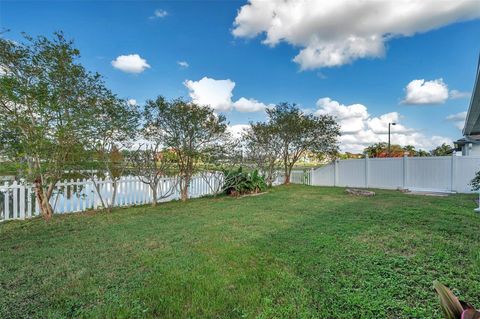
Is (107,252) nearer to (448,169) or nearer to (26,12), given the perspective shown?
(26,12)

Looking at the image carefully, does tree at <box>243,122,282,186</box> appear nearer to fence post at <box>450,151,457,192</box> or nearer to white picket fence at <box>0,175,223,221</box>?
white picket fence at <box>0,175,223,221</box>

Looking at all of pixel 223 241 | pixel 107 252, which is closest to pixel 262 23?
pixel 223 241

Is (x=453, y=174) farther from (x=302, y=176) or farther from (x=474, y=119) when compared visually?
(x=302, y=176)

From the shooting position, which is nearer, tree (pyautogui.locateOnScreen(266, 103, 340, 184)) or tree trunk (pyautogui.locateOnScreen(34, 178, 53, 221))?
tree trunk (pyautogui.locateOnScreen(34, 178, 53, 221))

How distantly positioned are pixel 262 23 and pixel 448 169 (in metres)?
8.76

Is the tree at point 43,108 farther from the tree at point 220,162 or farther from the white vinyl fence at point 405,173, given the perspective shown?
the white vinyl fence at point 405,173

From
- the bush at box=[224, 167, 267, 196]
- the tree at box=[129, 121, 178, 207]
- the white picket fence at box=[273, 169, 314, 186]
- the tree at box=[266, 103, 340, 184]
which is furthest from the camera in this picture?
the white picket fence at box=[273, 169, 314, 186]

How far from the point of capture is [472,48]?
6508mm

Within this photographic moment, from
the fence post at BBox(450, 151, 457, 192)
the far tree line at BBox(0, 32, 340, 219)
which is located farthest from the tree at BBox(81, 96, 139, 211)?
the fence post at BBox(450, 151, 457, 192)

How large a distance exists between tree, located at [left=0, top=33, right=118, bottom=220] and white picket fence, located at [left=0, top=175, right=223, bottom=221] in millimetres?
491

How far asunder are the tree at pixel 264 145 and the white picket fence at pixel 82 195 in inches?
114

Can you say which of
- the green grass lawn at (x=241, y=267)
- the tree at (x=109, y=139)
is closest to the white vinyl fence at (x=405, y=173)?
the green grass lawn at (x=241, y=267)

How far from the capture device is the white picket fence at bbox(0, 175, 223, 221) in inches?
219

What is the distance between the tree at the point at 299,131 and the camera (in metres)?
12.5
